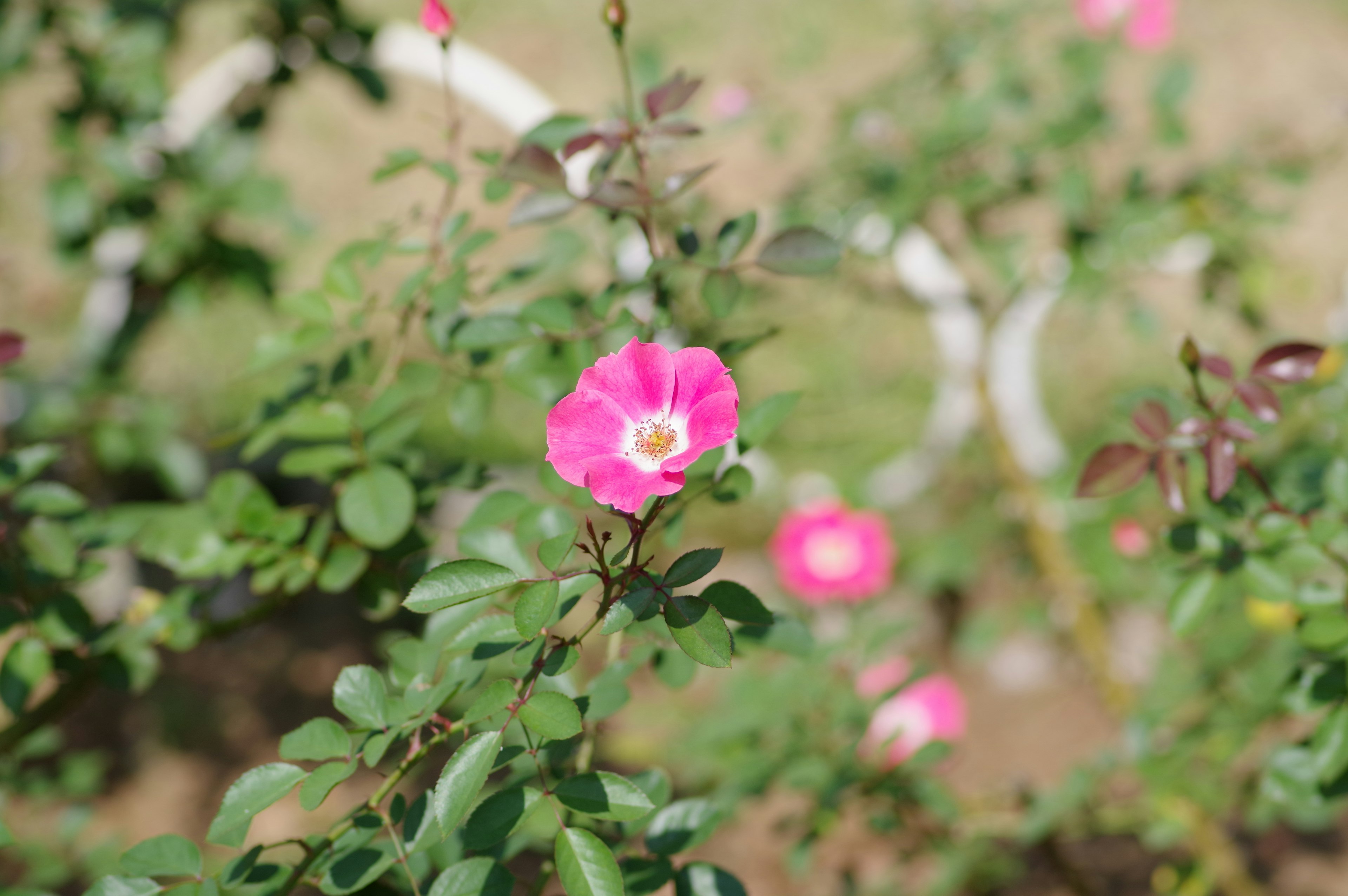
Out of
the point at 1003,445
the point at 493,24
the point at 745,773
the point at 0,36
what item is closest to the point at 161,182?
the point at 0,36

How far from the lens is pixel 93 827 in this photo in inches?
94.6

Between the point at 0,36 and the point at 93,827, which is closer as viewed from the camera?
the point at 0,36

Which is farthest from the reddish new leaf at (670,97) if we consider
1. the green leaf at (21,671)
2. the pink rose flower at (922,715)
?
the pink rose flower at (922,715)

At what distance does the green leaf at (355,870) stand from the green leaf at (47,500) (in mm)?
522

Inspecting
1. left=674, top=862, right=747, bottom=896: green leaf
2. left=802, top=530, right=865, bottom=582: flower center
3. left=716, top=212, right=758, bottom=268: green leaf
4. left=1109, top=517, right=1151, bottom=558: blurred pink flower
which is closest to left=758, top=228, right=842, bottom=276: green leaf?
left=716, top=212, right=758, bottom=268: green leaf

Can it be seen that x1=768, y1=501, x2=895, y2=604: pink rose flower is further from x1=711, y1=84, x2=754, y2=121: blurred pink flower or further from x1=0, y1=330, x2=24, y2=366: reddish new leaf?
x1=0, y1=330, x2=24, y2=366: reddish new leaf

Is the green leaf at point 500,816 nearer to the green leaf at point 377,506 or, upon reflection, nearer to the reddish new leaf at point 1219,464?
the green leaf at point 377,506

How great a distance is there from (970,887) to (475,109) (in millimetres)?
2677

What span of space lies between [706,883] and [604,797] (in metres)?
0.19

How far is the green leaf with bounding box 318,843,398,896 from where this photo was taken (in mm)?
658

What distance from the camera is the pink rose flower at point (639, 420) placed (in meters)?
0.61

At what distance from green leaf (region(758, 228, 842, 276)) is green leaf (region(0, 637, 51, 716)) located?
0.78 m

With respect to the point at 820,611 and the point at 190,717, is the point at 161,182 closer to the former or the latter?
the point at 190,717

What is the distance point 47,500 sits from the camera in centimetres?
97
